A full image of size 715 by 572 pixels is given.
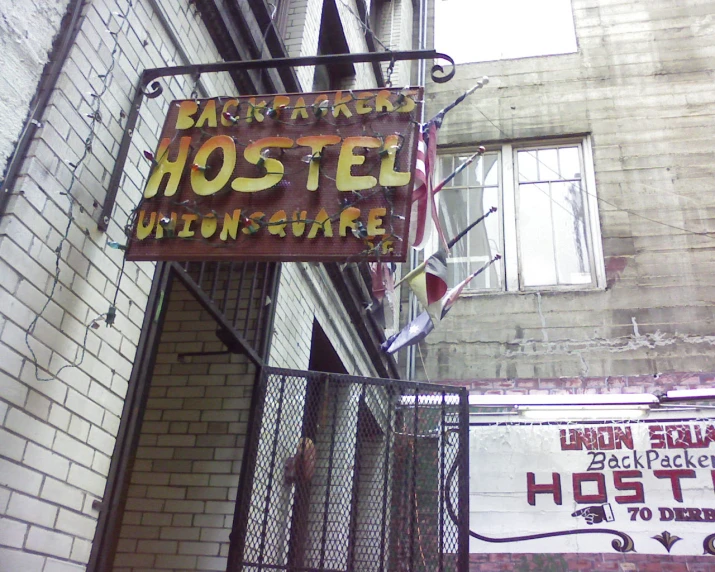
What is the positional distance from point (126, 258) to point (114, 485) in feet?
3.47

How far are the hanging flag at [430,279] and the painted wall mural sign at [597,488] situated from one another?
2029 mm

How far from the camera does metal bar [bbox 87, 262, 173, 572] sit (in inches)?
117

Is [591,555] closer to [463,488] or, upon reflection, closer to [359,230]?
[463,488]

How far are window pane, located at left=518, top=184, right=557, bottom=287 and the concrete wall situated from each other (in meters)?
0.41

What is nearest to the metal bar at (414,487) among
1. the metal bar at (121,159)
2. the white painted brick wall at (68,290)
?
the white painted brick wall at (68,290)

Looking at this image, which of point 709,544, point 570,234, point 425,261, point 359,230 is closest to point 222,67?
point 359,230

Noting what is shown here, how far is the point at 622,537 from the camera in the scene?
611 cm

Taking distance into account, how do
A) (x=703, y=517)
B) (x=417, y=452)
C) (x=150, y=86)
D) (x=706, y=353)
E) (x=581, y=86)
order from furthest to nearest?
(x=581, y=86), (x=706, y=353), (x=703, y=517), (x=417, y=452), (x=150, y=86)

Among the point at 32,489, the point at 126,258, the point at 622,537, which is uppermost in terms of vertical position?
the point at 126,258

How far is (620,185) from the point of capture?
971 cm

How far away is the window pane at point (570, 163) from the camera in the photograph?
10.2 meters

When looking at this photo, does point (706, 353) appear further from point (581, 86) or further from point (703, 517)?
point (581, 86)

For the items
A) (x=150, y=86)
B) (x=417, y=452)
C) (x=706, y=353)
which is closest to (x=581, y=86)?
(x=706, y=353)

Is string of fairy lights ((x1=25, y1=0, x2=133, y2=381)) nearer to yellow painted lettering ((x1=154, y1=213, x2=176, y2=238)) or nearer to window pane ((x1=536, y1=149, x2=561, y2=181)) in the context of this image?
yellow painted lettering ((x1=154, y1=213, x2=176, y2=238))
